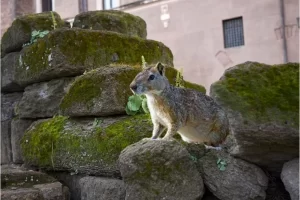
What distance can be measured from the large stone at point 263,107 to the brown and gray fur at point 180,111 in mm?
493

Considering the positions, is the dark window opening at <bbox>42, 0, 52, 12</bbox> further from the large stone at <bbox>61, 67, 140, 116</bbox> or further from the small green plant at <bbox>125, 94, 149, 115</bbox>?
the small green plant at <bbox>125, 94, 149, 115</bbox>

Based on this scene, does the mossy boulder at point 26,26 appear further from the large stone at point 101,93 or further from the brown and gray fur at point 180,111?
the brown and gray fur at point 180,111

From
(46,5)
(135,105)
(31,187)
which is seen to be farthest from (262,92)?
(46,5)

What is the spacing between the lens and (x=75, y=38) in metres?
4.44

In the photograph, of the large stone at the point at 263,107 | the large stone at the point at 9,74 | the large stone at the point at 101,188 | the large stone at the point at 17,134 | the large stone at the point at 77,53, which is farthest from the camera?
the large stone at the point at 9,74

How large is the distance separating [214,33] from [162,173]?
31.9ft

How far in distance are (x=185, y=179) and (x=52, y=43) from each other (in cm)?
283

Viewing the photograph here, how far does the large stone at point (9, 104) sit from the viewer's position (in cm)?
567

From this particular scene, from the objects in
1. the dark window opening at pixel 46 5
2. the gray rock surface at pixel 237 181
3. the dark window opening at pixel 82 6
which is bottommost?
the gray rock surface at pixel 237 181

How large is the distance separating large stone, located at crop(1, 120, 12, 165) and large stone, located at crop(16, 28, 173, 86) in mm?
1187

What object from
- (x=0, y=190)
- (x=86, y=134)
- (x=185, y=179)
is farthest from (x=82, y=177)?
(x=185, y=179)

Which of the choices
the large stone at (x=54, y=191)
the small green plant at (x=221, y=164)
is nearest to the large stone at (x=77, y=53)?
the large stone at (x=54, y=191)

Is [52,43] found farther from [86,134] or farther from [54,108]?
[86,134]

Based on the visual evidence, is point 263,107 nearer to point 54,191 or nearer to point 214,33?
point 54,191
